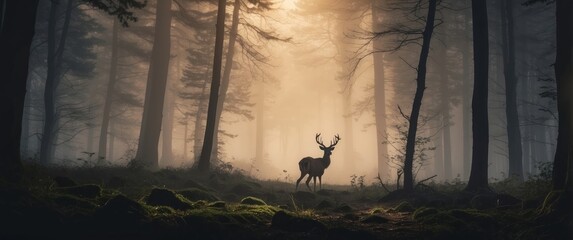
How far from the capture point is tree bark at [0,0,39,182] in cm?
771

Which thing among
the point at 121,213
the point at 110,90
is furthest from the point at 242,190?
the point at 110,90

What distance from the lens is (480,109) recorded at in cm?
1303

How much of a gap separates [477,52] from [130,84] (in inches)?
1370

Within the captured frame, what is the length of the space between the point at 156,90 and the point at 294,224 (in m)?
17.4

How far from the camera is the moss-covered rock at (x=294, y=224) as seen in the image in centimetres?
602

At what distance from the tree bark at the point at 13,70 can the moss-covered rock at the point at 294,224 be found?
16.1 feet

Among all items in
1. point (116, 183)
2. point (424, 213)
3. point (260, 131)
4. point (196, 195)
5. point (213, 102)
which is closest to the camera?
point (424, 213)

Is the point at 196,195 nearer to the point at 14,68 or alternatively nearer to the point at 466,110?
the point at 14,68

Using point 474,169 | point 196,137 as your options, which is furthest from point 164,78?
point 474,169

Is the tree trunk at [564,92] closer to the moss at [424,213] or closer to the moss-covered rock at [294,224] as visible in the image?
the moss at [424,213]

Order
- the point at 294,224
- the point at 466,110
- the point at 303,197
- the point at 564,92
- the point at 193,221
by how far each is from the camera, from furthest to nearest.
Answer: the point at 466,110
the point at 303,197
the point at 564,92
the point at 294,224
the point at 193,221

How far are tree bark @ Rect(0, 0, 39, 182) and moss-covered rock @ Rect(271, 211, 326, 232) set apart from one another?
4921 millimetres

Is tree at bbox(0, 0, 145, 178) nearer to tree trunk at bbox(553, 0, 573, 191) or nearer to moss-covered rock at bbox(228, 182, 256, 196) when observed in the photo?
moss-covered rock at bbox(228, 182, 256, 196)

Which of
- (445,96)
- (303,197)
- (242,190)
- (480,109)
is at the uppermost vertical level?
(445,96)
